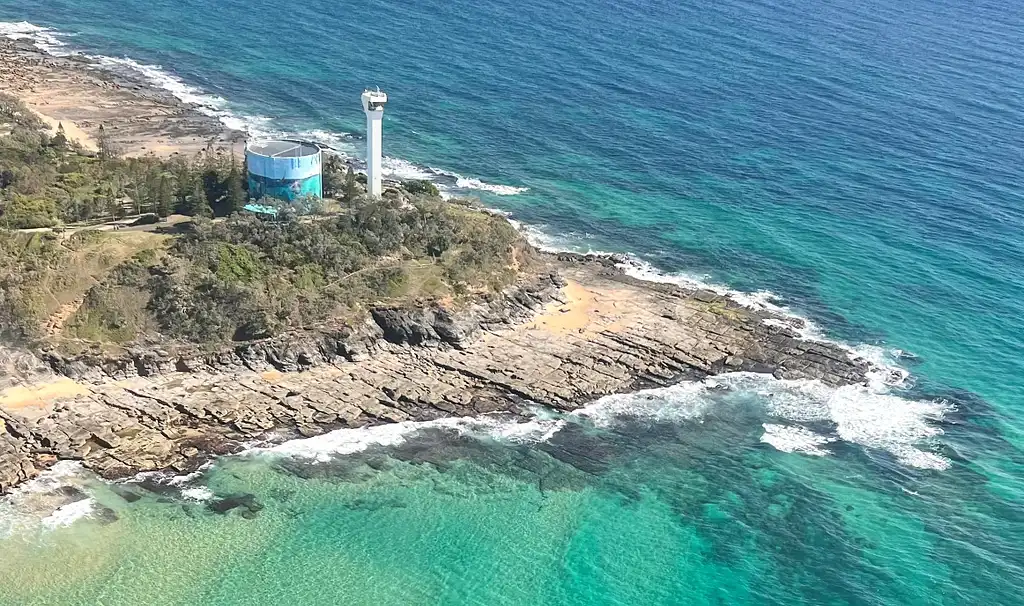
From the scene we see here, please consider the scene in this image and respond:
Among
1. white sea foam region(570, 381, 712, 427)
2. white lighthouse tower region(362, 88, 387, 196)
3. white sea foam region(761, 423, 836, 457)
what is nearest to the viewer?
white sea foam region(761, 423, 836, 457)

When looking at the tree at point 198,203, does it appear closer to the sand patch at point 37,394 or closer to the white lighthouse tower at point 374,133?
the white lighthouse tower at point 374,133

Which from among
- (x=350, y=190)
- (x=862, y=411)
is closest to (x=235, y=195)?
(x=350, y=190)

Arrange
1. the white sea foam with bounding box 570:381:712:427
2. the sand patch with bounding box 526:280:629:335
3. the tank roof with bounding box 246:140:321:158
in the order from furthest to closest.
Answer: the tank roof with bounding box 246:140:321:158
the sand patch with bounding box 526:280:629:335
the white sea foam with bounding box 570:381:712:427

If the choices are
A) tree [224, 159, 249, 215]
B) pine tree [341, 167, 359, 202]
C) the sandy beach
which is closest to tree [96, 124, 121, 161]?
the sandy beach

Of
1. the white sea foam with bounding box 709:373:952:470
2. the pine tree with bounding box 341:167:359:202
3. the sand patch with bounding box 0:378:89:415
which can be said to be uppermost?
the pine tree with bounding box 341:167:359:202

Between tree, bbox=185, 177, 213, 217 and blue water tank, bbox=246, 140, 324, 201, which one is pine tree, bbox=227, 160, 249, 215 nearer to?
blue water tank, bbox=246, 140, 324, 201

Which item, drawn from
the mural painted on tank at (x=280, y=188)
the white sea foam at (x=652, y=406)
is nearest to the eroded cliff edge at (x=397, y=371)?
the white sea foam at (x=652, y=406)

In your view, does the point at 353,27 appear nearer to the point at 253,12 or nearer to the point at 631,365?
the point at 253,12

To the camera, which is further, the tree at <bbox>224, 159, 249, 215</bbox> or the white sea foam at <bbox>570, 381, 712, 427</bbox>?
the tree at <bbox>224, 159, 249, 215</bbox>
